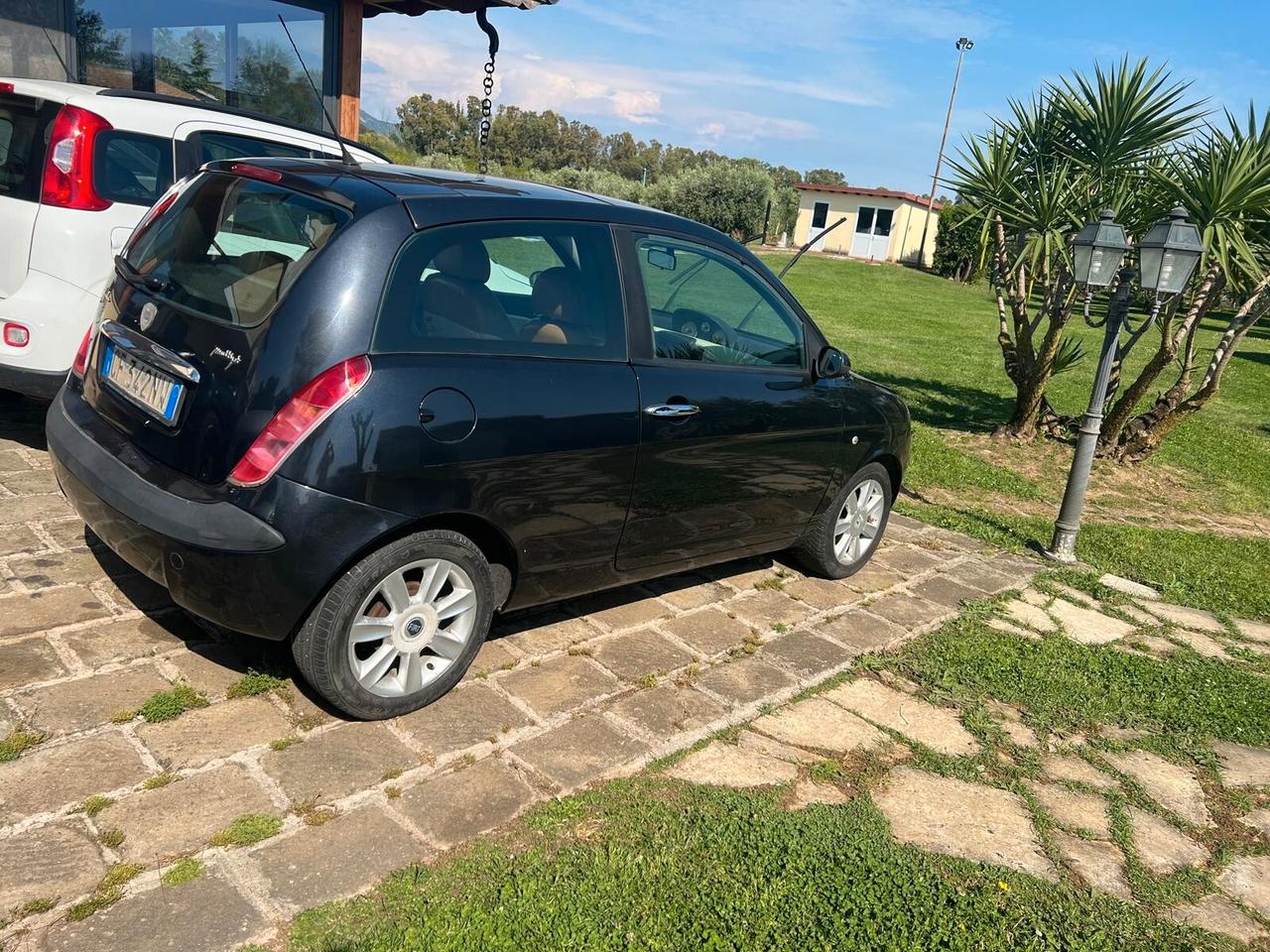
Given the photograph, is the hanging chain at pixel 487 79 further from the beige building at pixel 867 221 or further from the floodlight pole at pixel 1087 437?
the beige building at pixel 867 221

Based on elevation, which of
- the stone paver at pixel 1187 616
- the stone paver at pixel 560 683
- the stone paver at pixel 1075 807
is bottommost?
the stone paver at pixel 1075 807

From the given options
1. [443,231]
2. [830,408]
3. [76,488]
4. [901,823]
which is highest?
[443,231]

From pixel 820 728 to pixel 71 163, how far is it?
14.5 feet

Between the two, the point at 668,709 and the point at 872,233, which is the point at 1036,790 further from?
the point at 872,233

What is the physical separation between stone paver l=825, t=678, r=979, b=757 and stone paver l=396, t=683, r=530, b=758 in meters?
1.36

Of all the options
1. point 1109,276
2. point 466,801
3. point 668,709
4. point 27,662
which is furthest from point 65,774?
point 1109,276

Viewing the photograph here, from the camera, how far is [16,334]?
4805mm

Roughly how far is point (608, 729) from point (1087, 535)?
15.2ft

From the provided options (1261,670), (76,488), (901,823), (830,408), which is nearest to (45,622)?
(76,488)

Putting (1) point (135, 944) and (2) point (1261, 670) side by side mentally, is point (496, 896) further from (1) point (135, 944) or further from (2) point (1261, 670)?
(2) point (1261, 670)

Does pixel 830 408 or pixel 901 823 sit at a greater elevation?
pixel 830 408

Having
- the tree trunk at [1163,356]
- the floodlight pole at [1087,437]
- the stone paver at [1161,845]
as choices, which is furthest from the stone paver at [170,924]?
the tree trunk at [1163,356]

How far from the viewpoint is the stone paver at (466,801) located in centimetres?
288

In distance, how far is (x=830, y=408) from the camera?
477 cm
